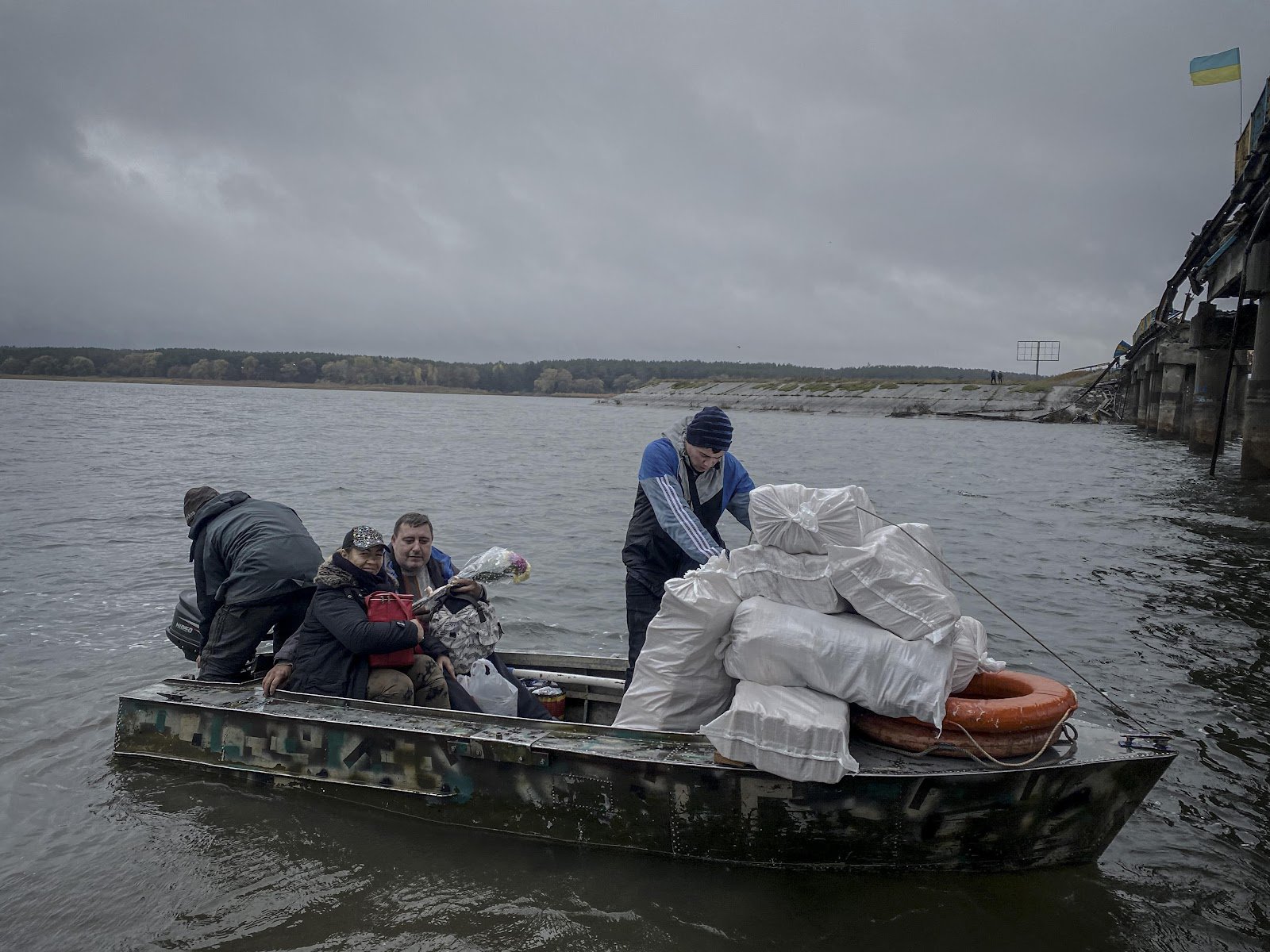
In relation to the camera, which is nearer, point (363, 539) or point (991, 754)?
point (991, 754)

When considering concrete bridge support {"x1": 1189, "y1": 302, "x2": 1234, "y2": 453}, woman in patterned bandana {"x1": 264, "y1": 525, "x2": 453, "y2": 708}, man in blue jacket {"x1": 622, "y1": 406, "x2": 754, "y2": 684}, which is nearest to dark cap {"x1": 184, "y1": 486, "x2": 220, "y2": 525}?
woman in patterned bandana {"x1": 264, "y1": 525, "x2": 453, "y2": 708}

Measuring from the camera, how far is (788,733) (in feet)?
14.3

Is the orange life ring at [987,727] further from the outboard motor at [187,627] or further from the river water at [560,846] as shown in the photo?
the outboard motor at [187,627]

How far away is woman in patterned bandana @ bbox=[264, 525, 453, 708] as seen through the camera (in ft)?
18.3

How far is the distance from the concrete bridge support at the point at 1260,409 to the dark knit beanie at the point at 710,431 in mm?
19465

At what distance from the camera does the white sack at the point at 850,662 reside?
442 centimetres

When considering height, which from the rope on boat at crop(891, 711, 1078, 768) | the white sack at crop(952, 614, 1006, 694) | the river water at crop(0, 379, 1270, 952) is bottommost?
the river water at crop(0, 379, 1270, 952)

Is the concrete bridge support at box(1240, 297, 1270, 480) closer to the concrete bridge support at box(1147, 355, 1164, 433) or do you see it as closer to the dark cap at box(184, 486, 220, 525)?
the dark cap at box(184, 486, 220, 525)

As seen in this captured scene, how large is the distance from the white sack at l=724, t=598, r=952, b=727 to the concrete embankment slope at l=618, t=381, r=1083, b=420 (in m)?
60.7

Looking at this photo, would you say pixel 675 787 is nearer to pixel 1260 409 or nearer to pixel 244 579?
pixel 244 579

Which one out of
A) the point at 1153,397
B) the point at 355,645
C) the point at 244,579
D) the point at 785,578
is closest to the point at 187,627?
the point at 244,579

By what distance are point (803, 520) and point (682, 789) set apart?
1.58 meters

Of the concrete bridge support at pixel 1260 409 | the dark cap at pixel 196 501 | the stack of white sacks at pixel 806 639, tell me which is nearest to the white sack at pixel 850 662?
the stack of white sacks at pixel 806 639

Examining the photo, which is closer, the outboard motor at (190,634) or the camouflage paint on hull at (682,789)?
the camouflage paint on hull at (682,789)
